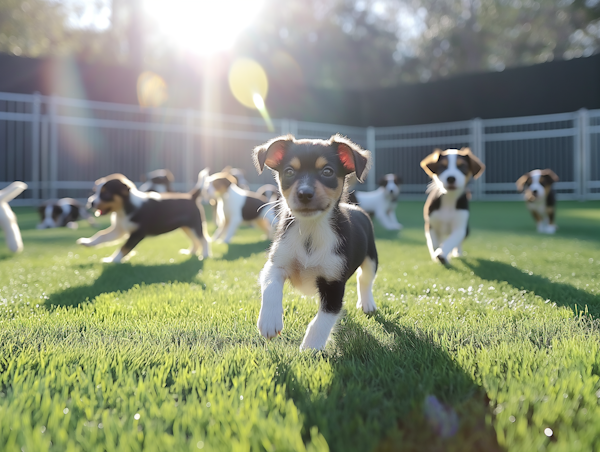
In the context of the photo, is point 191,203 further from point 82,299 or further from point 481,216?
point 481,216

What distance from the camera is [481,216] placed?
12.6 meters

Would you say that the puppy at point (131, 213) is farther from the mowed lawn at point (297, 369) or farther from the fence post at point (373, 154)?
the fence post at point (373, 154)

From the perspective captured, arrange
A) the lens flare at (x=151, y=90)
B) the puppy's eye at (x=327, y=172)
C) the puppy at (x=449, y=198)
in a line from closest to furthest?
the puppy's eye at (x=327, y=172), the puppy at (x=449, y=198), the lens flare at (x=151, y=90)

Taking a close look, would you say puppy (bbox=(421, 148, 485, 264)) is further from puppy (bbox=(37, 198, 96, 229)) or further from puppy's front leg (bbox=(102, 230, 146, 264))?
puppy (bbox=(37, 198, 96, 229))

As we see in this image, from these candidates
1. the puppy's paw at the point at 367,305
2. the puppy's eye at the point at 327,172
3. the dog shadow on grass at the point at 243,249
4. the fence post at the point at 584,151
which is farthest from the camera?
the fence post at the point at 584,151

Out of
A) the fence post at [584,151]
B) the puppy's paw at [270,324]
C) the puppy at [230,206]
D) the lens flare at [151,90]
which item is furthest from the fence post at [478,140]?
the puppy's paw at [270,324]

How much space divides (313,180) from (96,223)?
1026 centimetres

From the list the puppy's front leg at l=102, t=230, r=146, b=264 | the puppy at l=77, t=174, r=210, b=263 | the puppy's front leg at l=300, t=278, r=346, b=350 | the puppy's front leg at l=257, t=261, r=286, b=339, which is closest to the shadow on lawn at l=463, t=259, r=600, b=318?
the puppy's front leg at l=300, t=278, r=346, b=350

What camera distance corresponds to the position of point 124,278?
4.89 metres

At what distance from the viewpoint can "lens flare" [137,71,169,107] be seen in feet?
59.3

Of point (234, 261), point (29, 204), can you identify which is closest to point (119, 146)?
point (29, 204)

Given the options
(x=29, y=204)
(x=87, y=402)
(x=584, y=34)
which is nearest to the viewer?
(x=87, y=402)

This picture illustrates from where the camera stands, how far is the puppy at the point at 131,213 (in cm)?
614

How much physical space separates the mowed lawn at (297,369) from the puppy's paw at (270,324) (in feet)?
0.28
